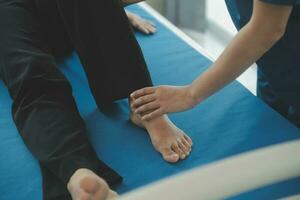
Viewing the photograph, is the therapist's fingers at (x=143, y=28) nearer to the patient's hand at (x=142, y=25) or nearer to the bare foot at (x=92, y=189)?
the patient's hand at (x=142, y=25)

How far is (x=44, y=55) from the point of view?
1.33 m

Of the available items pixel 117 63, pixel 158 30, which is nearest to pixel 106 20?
pixel 117 63

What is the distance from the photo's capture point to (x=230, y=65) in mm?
1005

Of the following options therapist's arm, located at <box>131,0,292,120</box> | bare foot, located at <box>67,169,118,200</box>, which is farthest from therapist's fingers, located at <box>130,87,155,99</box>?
bare foot, located at <box>67,169,118,200</box>

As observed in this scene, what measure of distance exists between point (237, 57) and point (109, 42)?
426 mm

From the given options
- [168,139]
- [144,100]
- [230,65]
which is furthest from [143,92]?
[230,65]

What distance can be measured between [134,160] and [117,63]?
281mm

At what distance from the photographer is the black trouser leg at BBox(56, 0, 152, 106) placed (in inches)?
49.7

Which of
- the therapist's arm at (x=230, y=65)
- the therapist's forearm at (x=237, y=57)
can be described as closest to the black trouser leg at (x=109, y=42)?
the therapist's arm at (x=230, y=65)

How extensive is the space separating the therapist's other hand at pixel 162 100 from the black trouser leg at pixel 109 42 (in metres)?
0.10

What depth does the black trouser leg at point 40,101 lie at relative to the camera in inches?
43.3

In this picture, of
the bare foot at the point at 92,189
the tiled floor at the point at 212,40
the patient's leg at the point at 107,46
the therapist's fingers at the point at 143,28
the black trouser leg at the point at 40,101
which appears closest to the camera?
the bare foot at the point at 92,189

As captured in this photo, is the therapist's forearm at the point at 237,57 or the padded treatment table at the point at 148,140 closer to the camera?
the therapist's forearm at the point at 237,57

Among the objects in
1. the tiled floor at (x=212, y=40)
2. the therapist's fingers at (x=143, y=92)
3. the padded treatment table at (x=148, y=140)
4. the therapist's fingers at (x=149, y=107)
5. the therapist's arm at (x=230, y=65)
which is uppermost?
the therapist's arm at (x=230, y=65)
